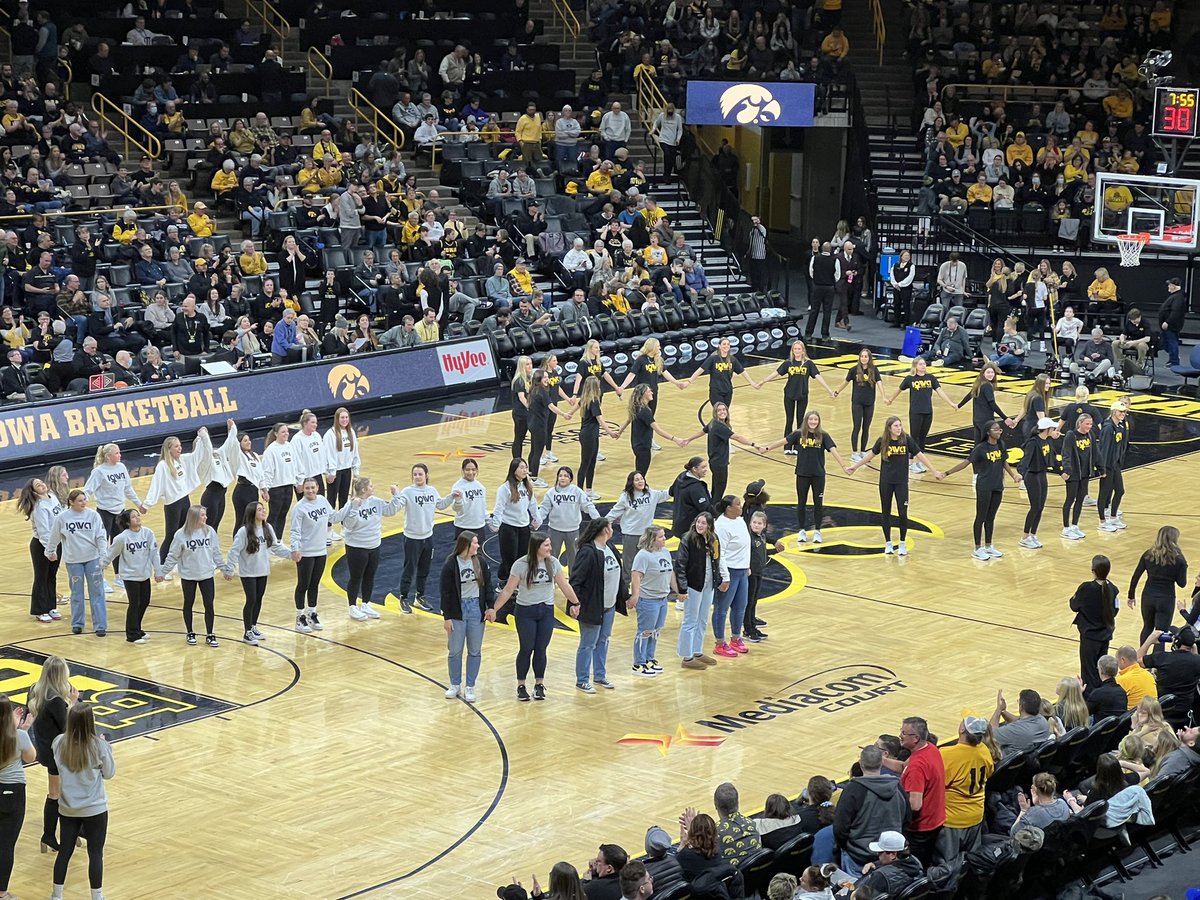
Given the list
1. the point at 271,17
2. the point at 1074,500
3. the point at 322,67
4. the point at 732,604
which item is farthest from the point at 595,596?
the point at 271,17

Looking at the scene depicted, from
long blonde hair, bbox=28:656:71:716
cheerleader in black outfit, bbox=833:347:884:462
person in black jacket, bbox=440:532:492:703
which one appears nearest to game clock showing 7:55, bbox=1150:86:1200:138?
cheerleader in black outfit, bbox=833:347:884:462

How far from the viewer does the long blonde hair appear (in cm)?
1294

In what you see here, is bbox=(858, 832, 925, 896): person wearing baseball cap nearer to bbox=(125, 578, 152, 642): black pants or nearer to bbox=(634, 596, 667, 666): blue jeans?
bbox=(634, 596, 667, 666): blue jeans

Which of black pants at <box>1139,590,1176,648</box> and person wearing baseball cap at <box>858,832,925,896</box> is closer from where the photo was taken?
person wearing baseball cap at <box>858,832,925,896</box>

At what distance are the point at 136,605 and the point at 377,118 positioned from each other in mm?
23414

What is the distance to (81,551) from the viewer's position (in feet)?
59.0

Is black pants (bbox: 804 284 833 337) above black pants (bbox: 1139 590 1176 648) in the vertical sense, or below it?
above

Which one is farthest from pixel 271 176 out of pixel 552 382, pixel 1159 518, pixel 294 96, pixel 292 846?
pixel 292 846

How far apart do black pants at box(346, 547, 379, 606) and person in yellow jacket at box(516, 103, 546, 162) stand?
21.6 metres

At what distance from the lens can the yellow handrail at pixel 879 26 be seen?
44.8 meters

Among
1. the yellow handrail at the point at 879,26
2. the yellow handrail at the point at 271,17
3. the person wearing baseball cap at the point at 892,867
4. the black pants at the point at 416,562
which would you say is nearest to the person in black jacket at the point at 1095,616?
the person wearing baseball cap at the point at 892,867

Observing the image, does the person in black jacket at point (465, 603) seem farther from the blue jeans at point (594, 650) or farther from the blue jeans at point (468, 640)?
the blue jeans at point (594, 650)

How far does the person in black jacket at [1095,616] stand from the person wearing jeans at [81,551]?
366 inches

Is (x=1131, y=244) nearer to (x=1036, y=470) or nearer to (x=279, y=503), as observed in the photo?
(x=1036, y=470)
